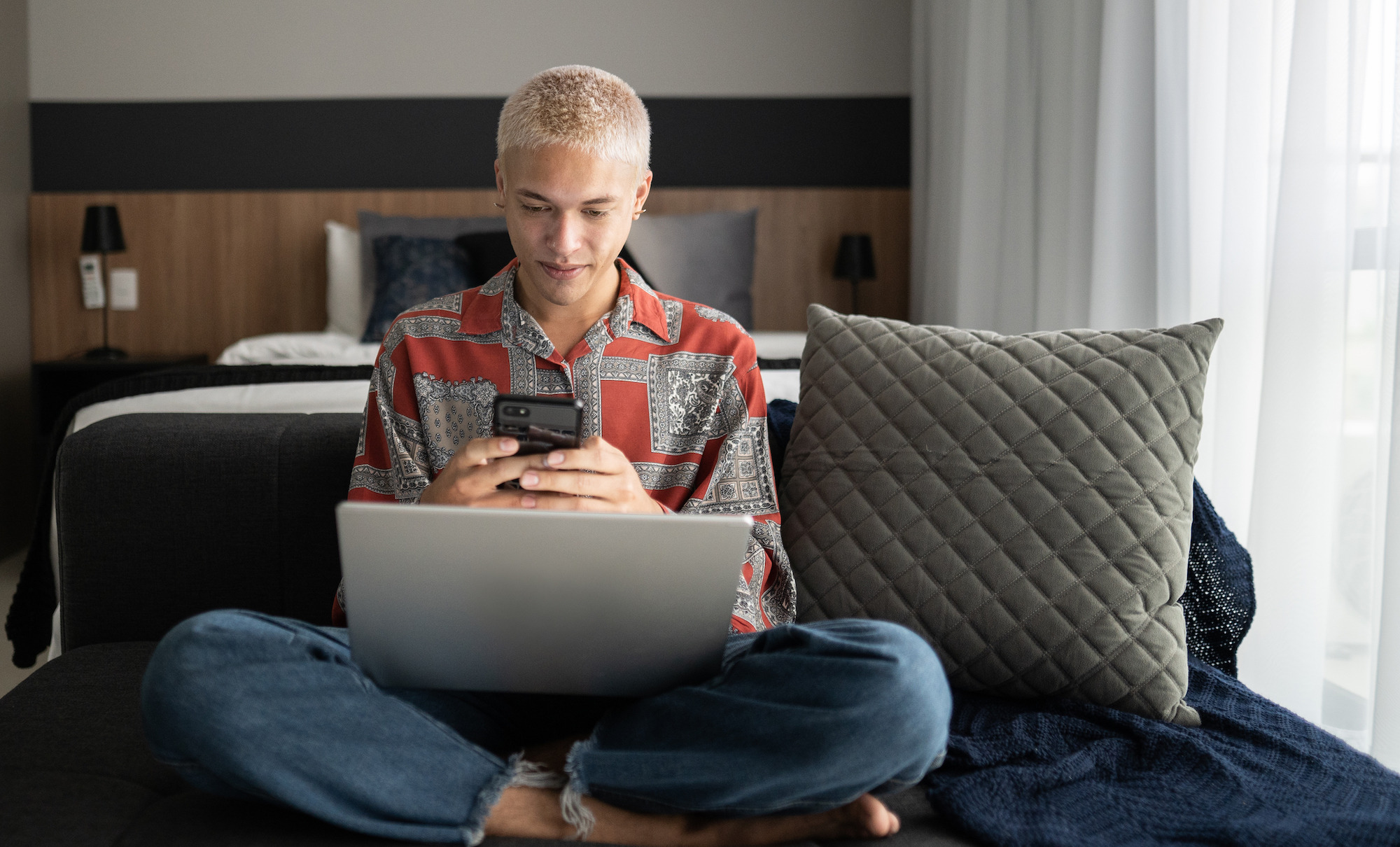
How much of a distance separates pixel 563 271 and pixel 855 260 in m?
2.67

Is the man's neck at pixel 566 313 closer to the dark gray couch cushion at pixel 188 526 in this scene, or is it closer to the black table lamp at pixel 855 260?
the dark gray couch cushion at pixel 188 526

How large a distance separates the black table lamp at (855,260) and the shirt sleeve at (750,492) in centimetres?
253

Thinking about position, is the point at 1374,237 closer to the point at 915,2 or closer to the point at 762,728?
the point at 762,728

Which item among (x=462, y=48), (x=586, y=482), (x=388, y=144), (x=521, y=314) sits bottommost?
(x=586, y=482)

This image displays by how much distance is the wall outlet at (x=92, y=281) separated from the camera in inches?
148

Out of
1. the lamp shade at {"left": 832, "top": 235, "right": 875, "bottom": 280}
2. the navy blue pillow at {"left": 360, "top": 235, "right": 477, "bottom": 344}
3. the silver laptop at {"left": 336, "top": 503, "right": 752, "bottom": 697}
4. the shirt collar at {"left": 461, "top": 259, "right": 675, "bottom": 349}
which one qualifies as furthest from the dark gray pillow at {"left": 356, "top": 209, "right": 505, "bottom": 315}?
the silver laptop at {"left": 336, "top": 503, "right": 752, "bottom": 697}

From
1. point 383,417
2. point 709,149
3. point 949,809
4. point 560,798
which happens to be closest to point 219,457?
point 383,417

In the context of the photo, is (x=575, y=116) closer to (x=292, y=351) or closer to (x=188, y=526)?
(x=188, y=526)

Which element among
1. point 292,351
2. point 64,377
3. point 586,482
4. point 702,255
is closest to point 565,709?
point 586,482

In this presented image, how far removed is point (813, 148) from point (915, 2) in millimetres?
628

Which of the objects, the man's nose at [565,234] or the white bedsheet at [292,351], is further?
the white bedsheet at [292,351]

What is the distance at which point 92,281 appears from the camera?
377cm

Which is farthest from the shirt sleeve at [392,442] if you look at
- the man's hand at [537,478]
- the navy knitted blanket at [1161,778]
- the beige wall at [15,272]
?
Answer: the beige wall at [15,272]

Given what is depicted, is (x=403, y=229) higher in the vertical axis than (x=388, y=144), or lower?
lower
